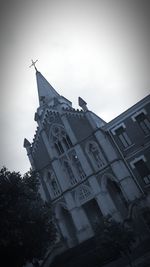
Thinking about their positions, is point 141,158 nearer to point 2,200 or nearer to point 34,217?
point 34,217

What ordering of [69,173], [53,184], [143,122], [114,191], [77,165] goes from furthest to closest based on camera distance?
[53,184] < [69,173] < [77,165] < [114,191] < [143,122]

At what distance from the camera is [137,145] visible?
28.7 metres

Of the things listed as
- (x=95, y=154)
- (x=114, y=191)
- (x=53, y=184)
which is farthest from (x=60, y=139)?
(x=114, y=191)

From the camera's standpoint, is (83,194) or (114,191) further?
(83,194)

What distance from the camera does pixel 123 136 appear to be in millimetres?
30000

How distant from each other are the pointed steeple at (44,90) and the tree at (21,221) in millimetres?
18643

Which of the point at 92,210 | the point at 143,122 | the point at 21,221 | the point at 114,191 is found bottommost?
Answer: the point at 21,221

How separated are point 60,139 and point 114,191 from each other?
9705 millimetres

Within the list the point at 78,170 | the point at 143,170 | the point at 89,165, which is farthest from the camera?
the point at 78,170

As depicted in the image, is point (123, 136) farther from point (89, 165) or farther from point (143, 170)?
point (89, 165)

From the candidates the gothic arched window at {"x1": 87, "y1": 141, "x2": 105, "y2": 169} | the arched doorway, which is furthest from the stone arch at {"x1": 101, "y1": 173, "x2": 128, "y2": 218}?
the arched doorway

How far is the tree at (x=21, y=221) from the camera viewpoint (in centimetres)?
1838

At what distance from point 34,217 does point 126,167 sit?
1243cm

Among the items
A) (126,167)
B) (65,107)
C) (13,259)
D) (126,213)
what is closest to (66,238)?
(126,213)
